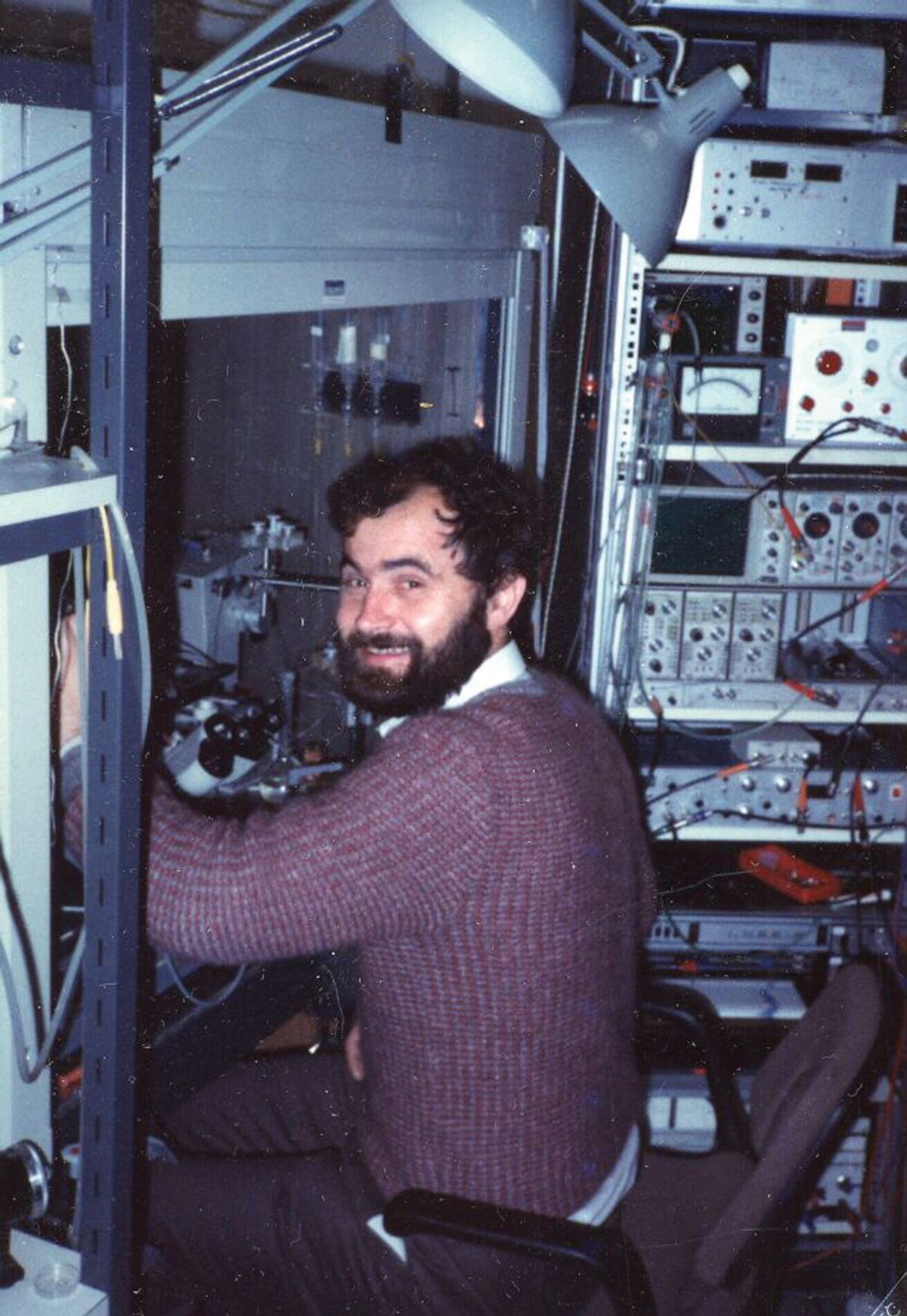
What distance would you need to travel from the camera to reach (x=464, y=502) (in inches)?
65.9

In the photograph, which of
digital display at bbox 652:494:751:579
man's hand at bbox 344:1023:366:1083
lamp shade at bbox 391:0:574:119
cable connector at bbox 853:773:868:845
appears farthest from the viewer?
cable connector at bbox 853:773:868:845

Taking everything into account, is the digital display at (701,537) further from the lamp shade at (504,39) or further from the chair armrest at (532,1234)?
the chair armrest at (532,1234)

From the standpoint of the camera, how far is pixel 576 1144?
5.02 ft

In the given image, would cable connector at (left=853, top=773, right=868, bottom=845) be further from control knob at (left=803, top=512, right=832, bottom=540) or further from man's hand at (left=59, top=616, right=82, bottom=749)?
man's hand at (left=59, top=616, right=82, bottom=749)

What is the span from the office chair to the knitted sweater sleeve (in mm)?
330

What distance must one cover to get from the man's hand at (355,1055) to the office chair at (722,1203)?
0.39 meters

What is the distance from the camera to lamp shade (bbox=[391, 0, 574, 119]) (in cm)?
115

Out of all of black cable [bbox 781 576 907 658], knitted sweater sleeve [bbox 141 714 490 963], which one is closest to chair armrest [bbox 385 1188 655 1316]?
knitted sweater sleeve [bbox 141 714 490 963]

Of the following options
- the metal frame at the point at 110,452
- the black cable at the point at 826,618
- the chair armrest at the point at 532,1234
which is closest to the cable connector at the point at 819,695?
the black cable at the point at 826,618

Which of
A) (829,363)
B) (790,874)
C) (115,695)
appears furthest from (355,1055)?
(829,363)

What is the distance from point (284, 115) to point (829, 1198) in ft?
7.47

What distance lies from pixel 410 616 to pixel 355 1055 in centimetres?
65

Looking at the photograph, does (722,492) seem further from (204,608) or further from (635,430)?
(204,608)

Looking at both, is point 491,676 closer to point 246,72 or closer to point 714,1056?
point 714,1056
